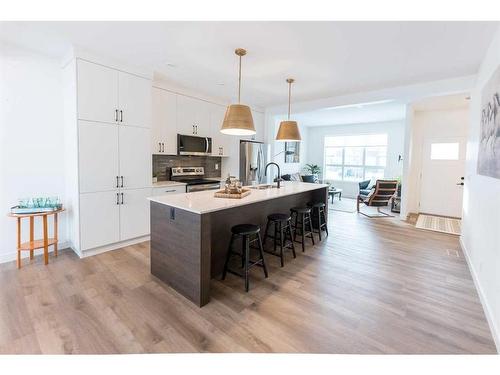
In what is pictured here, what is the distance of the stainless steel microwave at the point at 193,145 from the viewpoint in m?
4.46

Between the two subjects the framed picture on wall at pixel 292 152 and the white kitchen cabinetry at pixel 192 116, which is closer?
the white kitchen cabinetry at pixel 192 116

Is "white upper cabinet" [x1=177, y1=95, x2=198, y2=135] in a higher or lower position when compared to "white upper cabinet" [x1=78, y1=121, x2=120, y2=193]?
higher

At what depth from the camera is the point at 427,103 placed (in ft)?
16.4

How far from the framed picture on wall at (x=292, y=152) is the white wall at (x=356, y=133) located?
0.87m

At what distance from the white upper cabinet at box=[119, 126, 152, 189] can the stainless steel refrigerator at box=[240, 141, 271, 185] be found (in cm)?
233

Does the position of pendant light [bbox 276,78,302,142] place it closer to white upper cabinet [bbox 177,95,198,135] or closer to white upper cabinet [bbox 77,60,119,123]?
white upper cabinet [bbox 177,95,198,135]

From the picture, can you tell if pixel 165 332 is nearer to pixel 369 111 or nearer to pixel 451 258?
pixel 451 258

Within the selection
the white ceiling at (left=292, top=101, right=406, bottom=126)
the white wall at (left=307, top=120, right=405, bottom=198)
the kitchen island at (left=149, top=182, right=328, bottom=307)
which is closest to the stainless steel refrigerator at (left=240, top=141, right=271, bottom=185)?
the white ceiling at (left=292, top=101, right=406, bottom=126)

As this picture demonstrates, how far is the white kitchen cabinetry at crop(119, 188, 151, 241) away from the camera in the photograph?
11.7 ft

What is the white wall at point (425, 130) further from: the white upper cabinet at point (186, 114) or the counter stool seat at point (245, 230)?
the white upper cabinet at point (186, 114)

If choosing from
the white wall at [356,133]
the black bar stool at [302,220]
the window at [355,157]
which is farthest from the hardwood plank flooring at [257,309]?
the window at [355,157]
